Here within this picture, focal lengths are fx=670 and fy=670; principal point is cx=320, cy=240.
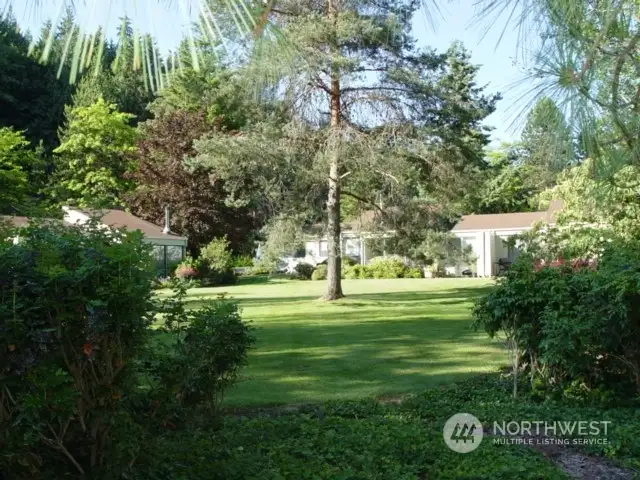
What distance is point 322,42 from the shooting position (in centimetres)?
1791

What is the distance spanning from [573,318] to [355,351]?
4.93 m

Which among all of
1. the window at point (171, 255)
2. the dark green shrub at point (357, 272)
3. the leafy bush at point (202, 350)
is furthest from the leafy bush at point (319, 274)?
the leafy bush at point (202, 350)

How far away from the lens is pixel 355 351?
1071 cm

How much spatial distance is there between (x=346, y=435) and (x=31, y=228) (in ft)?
8.85

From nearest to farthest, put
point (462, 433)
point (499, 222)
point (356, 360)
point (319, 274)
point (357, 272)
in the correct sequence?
point (462, 433)
point (356, 360)
point (319, 274)
point (357, 272)
point (499, 222)

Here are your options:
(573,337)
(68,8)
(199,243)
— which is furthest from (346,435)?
(199,243)

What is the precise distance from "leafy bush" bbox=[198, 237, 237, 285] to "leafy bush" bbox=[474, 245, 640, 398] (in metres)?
24.7

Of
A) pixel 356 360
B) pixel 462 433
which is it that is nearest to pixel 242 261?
pixel 356 360

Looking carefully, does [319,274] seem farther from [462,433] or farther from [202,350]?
[202,350]

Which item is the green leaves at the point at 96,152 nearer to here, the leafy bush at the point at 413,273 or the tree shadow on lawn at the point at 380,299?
the leafy bush at the point at 413,273

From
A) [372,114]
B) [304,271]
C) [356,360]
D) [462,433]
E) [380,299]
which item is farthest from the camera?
[304,271]

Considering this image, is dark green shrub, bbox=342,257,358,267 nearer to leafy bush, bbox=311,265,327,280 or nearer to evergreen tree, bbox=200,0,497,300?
leafy bush, bbox=311,265,327,280

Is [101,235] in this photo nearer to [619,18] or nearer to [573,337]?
[619,18]

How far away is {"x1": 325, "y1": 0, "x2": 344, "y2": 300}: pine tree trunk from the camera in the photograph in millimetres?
18531
